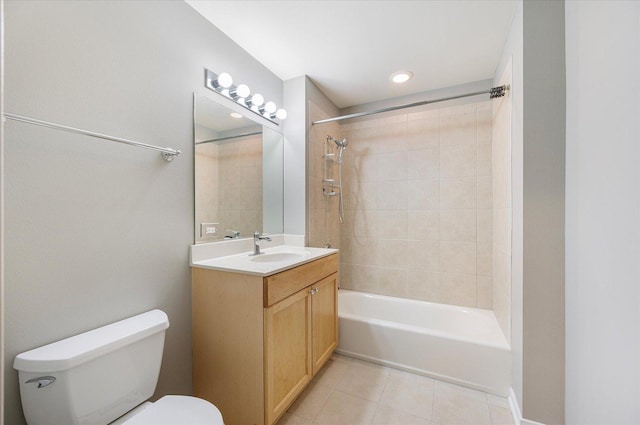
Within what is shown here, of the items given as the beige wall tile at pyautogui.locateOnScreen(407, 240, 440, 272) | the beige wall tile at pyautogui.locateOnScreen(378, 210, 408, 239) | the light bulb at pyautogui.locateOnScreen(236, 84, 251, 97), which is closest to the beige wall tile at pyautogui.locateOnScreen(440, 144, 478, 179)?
the beige wall tile at pyautogui.locateOnScreen(378, 210, 408, 239)

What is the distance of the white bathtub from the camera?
1738mm

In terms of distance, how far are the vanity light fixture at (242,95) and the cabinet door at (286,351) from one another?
4.49ft

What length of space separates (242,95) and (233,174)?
55cm

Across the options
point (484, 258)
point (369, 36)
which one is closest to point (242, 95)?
point (369, 36)

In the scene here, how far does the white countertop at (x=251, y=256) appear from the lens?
1.41m

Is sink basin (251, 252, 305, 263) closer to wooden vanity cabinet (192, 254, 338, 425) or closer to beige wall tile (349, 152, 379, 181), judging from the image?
wooden vanity cabinet (192, 254, 338, 425)

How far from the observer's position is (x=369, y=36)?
179cm

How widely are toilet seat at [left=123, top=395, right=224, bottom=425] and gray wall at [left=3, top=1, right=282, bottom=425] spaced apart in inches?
15.0

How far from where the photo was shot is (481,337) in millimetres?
1863

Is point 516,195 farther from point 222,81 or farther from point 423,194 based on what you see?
point 222,81

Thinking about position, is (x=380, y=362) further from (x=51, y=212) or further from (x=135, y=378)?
(x=51, y=212)
